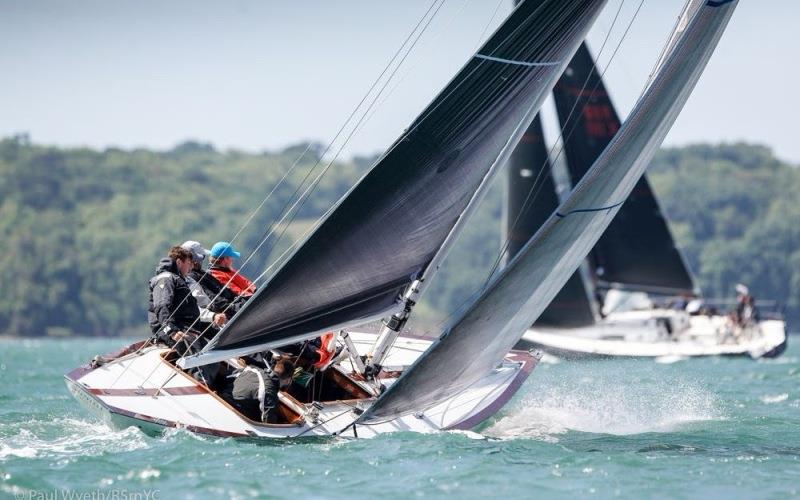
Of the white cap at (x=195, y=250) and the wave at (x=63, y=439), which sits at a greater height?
the white cap at (x=195, y=250)

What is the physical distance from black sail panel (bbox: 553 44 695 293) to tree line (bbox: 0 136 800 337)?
1994 inches

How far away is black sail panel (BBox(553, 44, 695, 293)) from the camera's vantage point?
102 feet

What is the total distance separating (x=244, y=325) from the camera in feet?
41.2

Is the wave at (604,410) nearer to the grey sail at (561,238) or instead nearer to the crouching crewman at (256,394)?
the grey sail at (561,238)

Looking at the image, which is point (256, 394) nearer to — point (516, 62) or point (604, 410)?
point (516, 62)

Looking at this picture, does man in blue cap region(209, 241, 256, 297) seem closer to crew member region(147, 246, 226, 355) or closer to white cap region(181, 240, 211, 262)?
white cap region(181, 240, 211, 262)

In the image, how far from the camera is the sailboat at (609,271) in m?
30.3

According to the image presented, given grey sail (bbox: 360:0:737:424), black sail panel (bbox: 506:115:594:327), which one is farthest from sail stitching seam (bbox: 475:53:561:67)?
black sail panel (bbox: 506:115:594:327)

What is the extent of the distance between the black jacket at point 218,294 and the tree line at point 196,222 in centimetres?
6824

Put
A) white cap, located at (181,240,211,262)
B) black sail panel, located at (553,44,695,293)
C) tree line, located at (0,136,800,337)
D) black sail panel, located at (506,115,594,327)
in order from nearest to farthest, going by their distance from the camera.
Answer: white cap, located at (181,240,211,262) → black sail panel, located at (506,115,594,327) → black sail panel, located at (553,44,695,293) → tree line, located at (0,136,800,337)

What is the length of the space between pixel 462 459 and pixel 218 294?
3086 millimetres

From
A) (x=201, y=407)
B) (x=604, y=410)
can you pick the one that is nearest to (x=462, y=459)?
(x=201, y=407)

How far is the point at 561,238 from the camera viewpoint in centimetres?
1276

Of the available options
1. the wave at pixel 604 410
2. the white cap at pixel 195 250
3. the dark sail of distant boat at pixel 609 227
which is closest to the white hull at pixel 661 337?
the dark sail of distant boat at pixel 609 227
